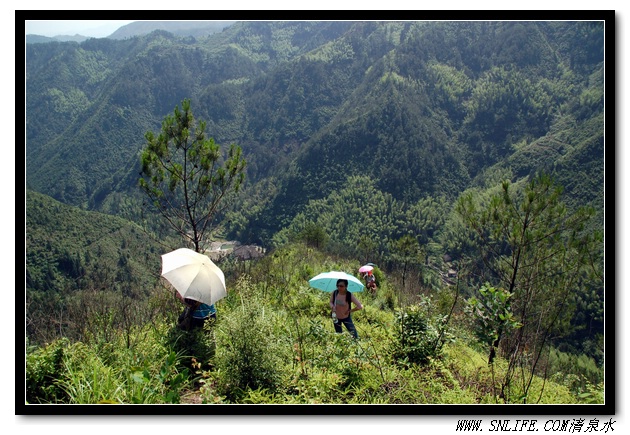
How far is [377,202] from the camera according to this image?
8894 centimetres

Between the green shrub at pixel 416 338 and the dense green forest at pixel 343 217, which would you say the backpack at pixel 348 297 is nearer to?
the dense green forest at pixel 343 217

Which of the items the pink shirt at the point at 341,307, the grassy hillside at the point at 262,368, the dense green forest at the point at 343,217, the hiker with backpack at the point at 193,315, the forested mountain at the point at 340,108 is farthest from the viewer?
the forested mountain at the point at 340,108

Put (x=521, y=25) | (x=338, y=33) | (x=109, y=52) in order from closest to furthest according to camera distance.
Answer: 1. (x=521, y=25)
2. (x=338, y=33)
3. (x=109, y=52)

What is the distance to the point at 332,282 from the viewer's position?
5.66 m

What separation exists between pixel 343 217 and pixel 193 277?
268 feet

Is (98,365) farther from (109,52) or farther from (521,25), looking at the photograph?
(109,52)

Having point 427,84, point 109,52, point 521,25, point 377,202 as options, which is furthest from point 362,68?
point 109,52

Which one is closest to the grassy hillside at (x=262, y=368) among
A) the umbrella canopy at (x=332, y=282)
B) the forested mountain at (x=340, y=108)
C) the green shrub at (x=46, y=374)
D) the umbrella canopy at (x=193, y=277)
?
the green shrub at (x=46, y=374)

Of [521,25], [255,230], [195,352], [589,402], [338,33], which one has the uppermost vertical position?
[338,33]

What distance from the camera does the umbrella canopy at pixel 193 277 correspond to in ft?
14.3

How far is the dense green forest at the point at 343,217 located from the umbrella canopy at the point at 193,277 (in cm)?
31

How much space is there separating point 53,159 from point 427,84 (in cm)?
10787

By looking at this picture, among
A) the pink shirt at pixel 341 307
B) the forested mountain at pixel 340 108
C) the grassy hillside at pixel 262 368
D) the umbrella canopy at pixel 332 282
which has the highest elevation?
→ the forested mountain at pixel 340 108

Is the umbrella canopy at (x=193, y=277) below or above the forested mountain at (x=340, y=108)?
below
